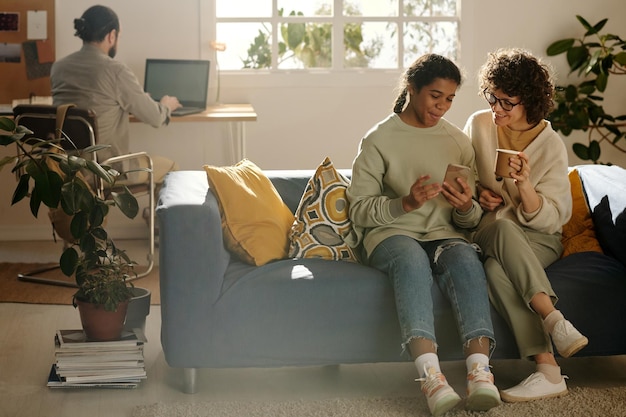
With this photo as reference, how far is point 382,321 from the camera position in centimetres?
282

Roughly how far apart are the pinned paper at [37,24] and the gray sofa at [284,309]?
2.45 meters

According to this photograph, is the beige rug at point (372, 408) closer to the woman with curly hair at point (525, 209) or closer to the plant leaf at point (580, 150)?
the woman with curly hair at point (525, 209)

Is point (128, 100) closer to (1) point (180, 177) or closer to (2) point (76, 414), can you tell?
(1) point (180, 177)

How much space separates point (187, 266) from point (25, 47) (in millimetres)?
2688

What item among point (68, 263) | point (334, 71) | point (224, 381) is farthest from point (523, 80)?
point (334, 71)

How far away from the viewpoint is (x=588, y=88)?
5.03 metres

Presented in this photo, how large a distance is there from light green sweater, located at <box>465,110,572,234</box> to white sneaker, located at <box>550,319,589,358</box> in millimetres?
378

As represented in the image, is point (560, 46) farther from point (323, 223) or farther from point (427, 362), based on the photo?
point (427, 362)

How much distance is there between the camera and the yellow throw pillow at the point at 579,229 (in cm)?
305

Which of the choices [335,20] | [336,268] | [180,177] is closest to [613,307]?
[336,268]

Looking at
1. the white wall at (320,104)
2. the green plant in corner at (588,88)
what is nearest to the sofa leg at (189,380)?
the white wall at (320,104)

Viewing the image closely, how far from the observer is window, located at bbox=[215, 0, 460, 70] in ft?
16.9

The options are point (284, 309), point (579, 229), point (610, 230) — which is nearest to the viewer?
point (284, 309)

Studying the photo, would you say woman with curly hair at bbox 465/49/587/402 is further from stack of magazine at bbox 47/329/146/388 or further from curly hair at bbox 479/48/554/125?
stack of magazine at bbox 47/329/146/388
